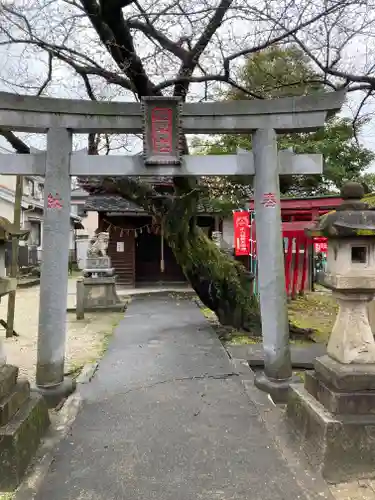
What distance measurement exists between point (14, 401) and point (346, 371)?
310 cm

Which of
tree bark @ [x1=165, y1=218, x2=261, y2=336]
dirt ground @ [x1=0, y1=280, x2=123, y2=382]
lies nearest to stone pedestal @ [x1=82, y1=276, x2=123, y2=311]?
dirt ground @ [x1=0, y1=280, x2=123, y2=382]

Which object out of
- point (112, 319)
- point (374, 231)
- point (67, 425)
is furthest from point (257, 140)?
point (112, 319)

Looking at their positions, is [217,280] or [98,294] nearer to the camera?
[217,280]

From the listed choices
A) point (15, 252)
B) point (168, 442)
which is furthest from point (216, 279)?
point (168, 442)

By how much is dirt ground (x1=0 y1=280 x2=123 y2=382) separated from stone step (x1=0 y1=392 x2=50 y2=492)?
8.73 ft

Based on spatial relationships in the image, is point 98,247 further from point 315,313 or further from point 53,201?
point 53,201

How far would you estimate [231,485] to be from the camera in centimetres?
336

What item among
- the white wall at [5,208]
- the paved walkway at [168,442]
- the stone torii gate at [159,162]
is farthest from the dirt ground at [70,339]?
the white wall at [5,208]

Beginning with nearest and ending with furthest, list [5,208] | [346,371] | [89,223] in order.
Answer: [346,371]
[5,208]
[89,223]

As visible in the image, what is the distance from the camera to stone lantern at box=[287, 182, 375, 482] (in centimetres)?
349

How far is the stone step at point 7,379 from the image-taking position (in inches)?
142

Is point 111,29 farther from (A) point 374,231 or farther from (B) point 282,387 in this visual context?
(B) point 282,387

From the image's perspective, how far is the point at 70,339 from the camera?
31.2 feet

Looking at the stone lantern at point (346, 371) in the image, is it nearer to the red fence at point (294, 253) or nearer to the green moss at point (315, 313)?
the green moss at point (315, 313)
